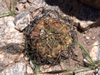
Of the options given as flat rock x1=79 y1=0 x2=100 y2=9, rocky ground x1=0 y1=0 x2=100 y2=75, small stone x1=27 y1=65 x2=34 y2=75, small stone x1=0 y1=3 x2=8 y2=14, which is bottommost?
small stone x1=27 y1=65 x2=34 y2=75

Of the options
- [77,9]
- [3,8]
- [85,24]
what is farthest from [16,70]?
[77,9]

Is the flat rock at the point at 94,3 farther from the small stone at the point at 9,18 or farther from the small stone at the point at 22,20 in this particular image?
the small stone at the point at 9,18

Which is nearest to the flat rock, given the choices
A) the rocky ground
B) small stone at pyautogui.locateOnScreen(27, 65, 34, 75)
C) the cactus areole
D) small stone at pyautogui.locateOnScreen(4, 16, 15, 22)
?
the rocky ground

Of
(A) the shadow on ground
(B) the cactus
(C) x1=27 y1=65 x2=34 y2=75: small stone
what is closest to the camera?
(B) the cactus

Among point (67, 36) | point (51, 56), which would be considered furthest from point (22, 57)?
point (67, 36)

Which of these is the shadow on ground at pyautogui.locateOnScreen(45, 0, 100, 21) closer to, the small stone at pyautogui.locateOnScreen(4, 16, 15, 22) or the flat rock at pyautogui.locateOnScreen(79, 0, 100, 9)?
the flat rock at pyautogui.locateOnScreen(79, 0, 100, 9)

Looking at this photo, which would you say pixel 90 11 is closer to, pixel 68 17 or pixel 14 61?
pixel 68 17

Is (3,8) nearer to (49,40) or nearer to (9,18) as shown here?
(9,18)

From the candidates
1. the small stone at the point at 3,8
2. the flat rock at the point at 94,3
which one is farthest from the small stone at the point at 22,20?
the flat rock at the point at 94,3
